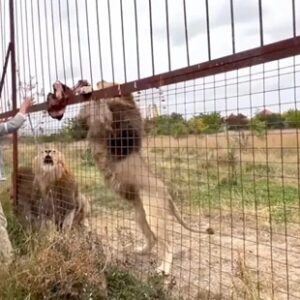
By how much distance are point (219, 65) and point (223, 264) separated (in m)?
2.69

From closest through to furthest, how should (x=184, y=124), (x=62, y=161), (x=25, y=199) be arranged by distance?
1. (x=184, y=124)
2. (x=62, y=161)
3. (x=25, y=199)

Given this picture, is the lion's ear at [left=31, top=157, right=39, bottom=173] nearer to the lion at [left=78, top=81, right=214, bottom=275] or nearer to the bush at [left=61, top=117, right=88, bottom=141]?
the bush at [left=61, top=117, right=88, bottom=141]

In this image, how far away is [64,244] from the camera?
19.1 feet

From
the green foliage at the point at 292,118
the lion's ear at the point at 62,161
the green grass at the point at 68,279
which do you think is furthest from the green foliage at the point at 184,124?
the lion's ear at the point at 62,161

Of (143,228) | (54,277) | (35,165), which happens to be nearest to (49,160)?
(35,165)

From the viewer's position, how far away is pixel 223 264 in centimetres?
636

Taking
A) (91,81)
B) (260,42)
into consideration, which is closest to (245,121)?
(260,42)

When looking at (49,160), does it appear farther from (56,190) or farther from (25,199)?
(25,199)

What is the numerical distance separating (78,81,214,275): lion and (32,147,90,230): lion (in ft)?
3.70

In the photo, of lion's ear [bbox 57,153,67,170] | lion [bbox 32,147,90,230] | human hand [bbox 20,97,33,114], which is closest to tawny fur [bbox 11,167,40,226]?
lion [bbox 32,147,90,230]

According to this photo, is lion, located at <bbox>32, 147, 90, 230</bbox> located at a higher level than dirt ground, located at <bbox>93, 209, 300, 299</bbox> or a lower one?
higher

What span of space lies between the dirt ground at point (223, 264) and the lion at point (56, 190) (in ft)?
1.24

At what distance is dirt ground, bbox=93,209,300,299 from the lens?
4678mm

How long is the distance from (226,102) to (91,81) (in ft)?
9.03
